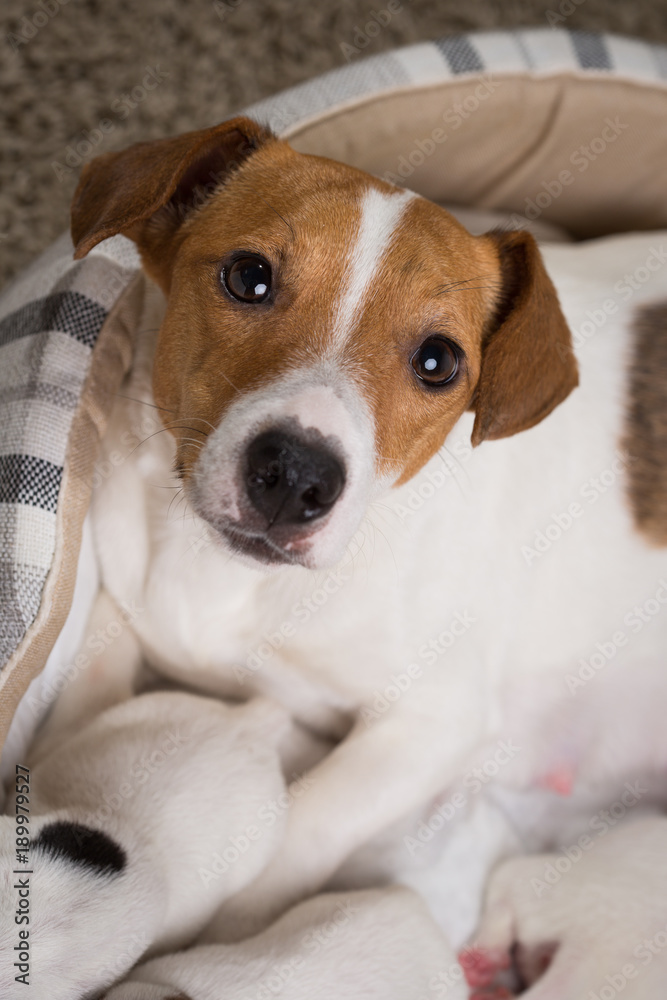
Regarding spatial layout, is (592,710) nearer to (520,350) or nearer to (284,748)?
(284,748)

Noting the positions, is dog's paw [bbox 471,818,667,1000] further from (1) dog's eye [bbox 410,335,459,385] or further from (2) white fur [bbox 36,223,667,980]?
(1) dog's eye [bbox 410,335,459,385]

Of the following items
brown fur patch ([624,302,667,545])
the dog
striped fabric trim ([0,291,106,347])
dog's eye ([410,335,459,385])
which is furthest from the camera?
brown fur patch ([624,302,667,545])

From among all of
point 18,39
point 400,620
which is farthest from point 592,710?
point 18,39

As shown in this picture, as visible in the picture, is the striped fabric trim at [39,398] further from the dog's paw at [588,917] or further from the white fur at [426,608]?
the dog's paw at [588,917]

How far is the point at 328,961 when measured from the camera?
233cm

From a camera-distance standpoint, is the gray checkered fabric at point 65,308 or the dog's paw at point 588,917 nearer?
the gray checkered fabric at point 65,308

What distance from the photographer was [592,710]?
10.4ft

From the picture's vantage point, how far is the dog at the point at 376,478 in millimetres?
2016

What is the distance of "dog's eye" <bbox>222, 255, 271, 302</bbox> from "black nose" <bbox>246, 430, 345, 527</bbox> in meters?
0.43

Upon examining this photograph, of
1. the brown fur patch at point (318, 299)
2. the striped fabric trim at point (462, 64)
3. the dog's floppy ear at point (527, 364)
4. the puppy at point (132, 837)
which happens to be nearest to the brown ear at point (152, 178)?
the brown fur patch at point (318, 299)

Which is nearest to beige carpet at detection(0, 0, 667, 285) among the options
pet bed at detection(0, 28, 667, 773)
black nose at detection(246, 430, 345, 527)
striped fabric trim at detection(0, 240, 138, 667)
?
pet bed at detection(0, 28, 667, 773)

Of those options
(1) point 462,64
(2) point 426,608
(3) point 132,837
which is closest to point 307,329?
(2) point 426,608

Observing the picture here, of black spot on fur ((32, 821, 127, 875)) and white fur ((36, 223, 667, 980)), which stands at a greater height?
white fur ((36, 223, 667, 980))

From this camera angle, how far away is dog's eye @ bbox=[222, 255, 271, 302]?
209 centimetres
